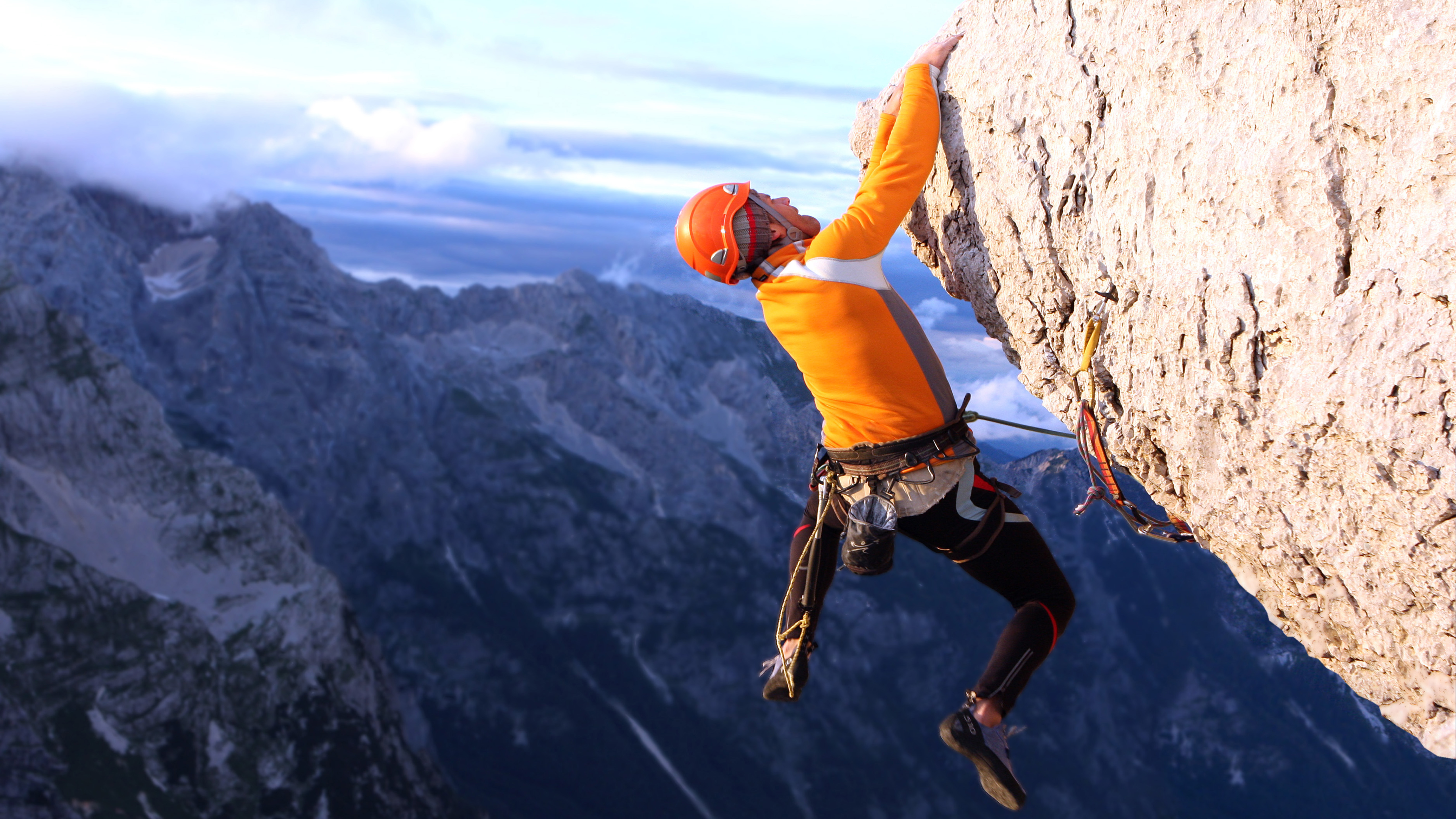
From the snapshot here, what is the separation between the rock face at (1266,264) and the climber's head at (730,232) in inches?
72.5

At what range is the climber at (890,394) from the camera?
21.5 feet

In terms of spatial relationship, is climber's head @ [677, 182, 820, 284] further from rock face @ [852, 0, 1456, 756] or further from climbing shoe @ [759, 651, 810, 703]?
climbing shoe @ [759, 651, 810, 703]

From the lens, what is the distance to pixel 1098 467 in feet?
24.1

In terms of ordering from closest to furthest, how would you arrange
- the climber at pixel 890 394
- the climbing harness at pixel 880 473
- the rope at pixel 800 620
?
the climber at pixel 890 394 → the climbing harness at pixel 880 473 → the rope at pixel 800 620

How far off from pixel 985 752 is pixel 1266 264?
381cm

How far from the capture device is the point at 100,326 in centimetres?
19338

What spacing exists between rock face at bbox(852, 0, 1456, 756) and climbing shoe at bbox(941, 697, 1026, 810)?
2277 millimetres

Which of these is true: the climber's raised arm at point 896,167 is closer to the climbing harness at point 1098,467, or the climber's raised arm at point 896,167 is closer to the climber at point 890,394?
the climber at point 890,394

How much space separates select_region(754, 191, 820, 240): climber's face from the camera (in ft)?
23.3

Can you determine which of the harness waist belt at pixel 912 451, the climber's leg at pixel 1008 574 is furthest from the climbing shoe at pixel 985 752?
the harness waist belt at pixel 912 451

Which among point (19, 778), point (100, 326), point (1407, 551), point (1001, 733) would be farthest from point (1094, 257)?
point (100, 326)

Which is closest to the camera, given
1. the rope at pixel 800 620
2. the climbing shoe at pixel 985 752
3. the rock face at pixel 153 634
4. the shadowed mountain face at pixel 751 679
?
the climbing shoe at pixel 985 752

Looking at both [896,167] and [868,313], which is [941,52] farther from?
[868,313]

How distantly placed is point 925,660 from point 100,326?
184419mm
